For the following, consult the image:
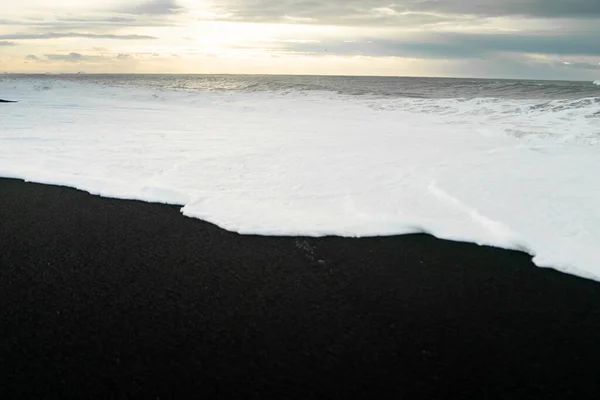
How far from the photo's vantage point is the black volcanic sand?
260 centimetres

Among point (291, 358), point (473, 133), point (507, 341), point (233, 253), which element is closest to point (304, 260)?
point (233, 253)

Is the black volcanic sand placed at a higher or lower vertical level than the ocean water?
lower

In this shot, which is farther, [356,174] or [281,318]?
[356,174]

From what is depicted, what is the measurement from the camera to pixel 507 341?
3.00 metres

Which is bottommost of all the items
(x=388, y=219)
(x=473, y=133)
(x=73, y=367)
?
(x=73, y=367)

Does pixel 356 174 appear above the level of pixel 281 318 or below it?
above

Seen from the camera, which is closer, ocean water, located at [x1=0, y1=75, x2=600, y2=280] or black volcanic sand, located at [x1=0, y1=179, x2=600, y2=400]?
black volcanic sand, located at [x1=0, y1=179, x2=600, y2=400]

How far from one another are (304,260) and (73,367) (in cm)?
197

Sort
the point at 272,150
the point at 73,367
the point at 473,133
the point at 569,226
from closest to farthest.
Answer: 1. the point at 73,367
2. the point at 569,226
3. the point at 272,150
4. the point at 473,133

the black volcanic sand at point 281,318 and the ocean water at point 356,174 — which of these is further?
the ocean water at point 356,174

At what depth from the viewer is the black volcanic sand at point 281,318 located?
2.60m

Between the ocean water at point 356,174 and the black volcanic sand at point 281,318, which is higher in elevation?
the ocean water at point 356,174

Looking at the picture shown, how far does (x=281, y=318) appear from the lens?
3.21 meters

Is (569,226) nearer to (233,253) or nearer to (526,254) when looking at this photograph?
(526,254)
